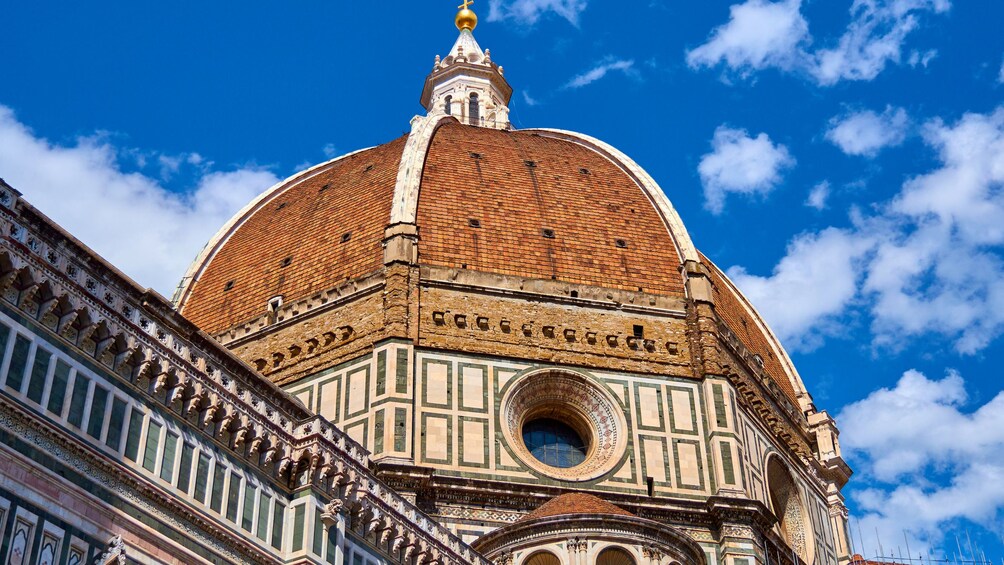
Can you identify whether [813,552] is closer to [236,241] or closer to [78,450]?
[236,241]

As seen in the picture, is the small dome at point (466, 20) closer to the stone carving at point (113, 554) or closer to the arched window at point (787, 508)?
the arched window at point (787, 508)

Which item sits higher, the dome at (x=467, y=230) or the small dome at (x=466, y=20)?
the small dome at (x=466, y=20)

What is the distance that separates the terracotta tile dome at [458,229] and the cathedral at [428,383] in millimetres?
85

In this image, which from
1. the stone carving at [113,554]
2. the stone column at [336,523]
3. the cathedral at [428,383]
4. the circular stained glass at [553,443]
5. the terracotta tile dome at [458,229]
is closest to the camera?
the stone carving at [113,554]

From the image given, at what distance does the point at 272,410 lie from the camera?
913 inches

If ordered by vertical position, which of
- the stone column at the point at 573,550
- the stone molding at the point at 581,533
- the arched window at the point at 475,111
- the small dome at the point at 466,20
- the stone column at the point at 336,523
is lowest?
the stone column at the point at 336,523

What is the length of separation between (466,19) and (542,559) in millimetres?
31529

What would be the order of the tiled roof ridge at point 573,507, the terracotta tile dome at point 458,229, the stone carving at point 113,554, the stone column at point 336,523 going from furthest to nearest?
the terracotta tile dome at point 458,229, the tiled roof ridge at point 573,507, the stone column at point 336,523, the stone carving at point 113,554

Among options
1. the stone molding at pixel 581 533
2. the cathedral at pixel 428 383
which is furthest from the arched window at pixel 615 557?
the stone molding at pixel 581 533

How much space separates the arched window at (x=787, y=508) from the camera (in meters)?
38.8

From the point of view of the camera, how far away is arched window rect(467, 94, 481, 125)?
176 feet

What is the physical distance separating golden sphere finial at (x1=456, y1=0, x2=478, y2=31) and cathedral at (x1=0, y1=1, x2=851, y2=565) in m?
10.7

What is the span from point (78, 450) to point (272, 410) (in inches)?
175

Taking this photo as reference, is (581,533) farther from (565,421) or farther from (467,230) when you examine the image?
(467,230)
